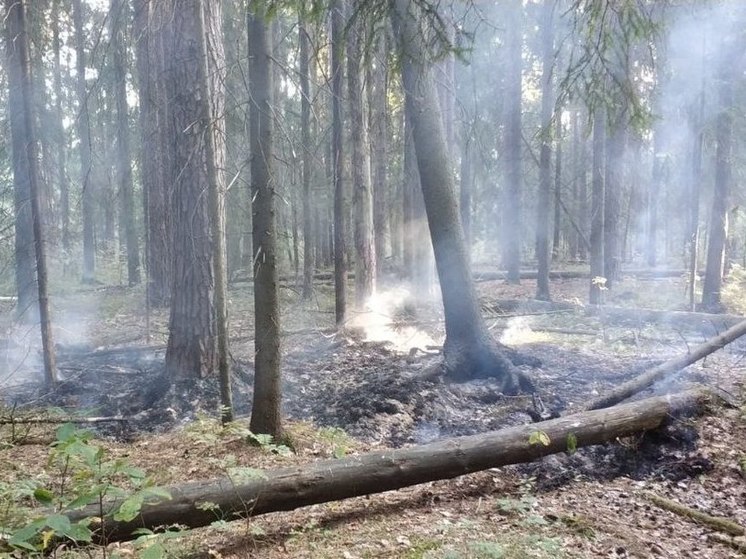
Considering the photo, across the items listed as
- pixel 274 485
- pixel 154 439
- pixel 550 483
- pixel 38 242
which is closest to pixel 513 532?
pixel 550 483

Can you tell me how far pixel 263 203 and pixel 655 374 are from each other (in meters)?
5.19

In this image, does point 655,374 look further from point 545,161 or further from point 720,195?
point 545,161

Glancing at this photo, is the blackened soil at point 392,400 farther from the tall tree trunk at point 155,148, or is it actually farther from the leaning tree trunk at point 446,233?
→ the tall tree trunk at point 155,148

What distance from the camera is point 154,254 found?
15.2 m

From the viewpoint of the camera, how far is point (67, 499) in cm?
377

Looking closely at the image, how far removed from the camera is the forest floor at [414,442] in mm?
3668

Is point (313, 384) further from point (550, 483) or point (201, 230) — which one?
point (550, 483)

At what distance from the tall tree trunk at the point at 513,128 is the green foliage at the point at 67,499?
18.1m

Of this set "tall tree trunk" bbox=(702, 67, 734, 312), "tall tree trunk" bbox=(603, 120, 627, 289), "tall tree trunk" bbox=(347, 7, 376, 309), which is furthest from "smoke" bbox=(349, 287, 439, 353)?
"tall tree trunk" bbox=(702, 67, 734, 312)

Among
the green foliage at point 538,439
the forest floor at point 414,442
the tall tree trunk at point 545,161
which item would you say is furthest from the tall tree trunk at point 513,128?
the green foliage at point 538,439

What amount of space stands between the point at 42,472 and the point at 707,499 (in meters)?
5.74

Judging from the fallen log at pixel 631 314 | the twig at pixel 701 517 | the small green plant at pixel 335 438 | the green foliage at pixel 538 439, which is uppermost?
the green foliage at pixel 538 439

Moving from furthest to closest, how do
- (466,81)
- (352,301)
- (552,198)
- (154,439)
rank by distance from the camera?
(552,198)
(466,81)
(352,301)
(154,439)

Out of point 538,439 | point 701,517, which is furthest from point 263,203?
point 701,517
